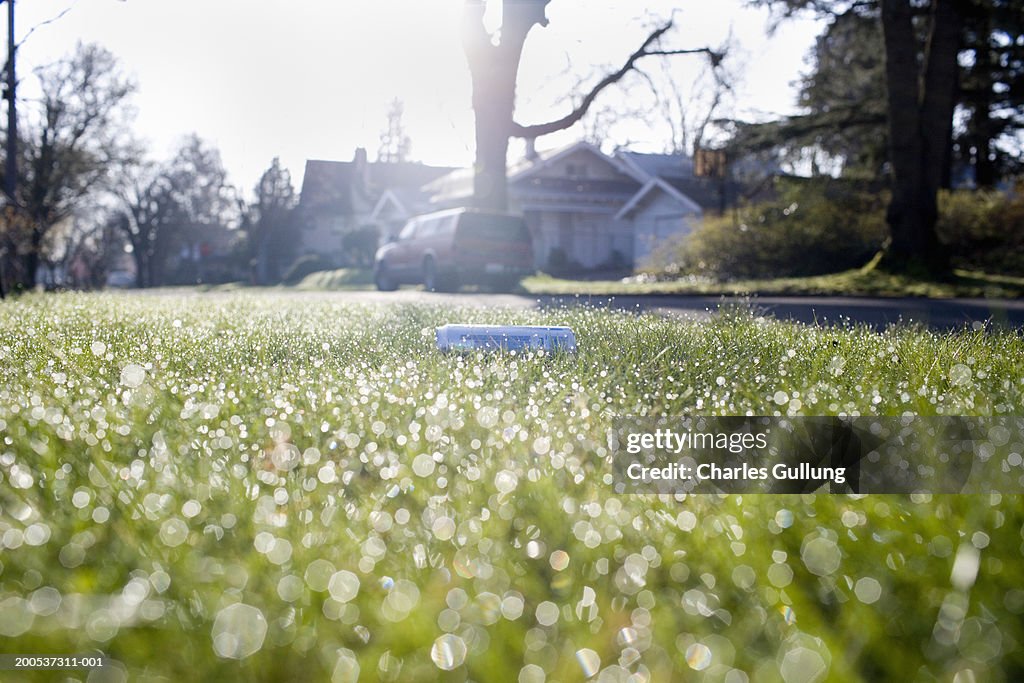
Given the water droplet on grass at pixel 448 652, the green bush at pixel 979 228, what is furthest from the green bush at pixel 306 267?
the water droplet on grass at pixel 448 652

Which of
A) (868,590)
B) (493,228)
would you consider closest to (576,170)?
(493,228)

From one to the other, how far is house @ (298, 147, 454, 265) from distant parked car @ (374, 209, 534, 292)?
37569mm

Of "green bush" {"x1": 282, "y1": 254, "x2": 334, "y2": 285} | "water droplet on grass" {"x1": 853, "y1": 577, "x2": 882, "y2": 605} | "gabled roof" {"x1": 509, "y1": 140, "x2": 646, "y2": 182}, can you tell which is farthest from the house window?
"water droplet on grass" {"x1": 853, "y1": 577, "x2": 882, "y2": 605}

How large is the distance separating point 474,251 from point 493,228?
899mm

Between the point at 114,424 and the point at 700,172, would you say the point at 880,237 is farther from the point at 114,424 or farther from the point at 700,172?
the point at 114,424

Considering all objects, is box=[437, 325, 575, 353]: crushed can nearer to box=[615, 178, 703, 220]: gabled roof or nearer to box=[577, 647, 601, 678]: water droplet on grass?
box=[577, 647, 601, 678]: water droplet on grass

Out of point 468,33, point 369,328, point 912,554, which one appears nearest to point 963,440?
point 912,554

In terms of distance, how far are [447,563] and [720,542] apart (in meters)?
0.61

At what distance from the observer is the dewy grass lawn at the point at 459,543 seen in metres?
1.61

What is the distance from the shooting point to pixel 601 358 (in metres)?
5.19

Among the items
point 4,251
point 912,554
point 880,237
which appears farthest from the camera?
point 880,237

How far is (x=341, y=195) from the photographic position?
69312mm

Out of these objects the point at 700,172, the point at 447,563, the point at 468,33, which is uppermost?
the point at 468,33

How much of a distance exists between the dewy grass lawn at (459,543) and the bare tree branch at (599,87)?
2168 centimetres
